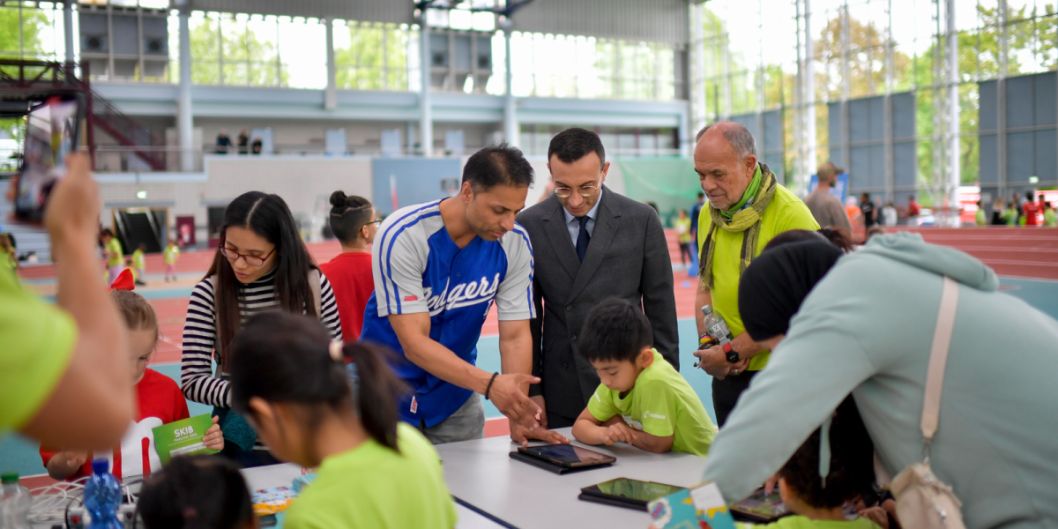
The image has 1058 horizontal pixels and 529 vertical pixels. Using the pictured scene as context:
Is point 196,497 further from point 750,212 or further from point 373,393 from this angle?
point 750,212

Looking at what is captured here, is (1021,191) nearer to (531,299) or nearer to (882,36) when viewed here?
(882,36)

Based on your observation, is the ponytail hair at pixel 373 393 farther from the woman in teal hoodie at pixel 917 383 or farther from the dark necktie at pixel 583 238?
the dark necktie at pixel 583 238

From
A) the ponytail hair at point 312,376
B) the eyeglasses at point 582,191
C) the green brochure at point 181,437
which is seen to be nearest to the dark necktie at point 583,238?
the eyeglasses at point 582,191

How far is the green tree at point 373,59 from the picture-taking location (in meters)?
33.7

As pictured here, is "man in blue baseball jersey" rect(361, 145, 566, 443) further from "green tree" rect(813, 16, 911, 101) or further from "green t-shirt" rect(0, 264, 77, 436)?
"green tree" rect(813, 16, 911, 101)

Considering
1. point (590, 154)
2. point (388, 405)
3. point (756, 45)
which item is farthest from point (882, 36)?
point (388, 405)

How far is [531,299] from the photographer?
12.6ft

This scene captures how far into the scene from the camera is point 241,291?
3533 millimetres

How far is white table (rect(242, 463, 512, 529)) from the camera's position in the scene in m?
2.61

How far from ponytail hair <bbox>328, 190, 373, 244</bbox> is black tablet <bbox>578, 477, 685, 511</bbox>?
8.61ft

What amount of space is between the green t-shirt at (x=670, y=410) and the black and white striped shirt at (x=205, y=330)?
134 cm

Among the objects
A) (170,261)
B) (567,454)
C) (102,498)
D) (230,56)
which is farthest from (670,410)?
(230,56)

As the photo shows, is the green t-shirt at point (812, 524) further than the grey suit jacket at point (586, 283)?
No

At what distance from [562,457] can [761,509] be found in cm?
85
